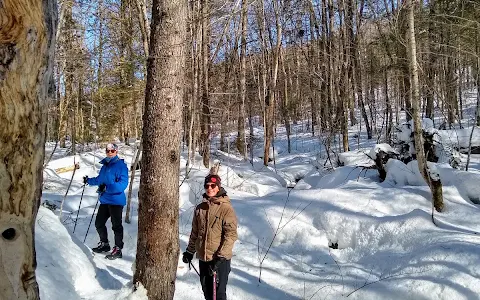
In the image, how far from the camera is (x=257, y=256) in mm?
6152

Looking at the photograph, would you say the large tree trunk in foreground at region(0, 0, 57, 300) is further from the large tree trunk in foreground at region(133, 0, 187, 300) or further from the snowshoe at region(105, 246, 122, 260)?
the snowshoe at region(105, 246, 122, 260)

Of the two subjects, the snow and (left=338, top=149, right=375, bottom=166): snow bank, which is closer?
the snow

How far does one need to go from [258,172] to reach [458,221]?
7.77 metres

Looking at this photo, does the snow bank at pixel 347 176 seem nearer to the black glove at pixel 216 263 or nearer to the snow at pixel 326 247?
the snow at pixel 326 247

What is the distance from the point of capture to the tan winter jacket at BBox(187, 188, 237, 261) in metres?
4.00

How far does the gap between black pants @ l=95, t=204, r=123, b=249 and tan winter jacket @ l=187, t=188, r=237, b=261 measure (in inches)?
77.8

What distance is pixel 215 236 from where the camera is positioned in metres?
4.04

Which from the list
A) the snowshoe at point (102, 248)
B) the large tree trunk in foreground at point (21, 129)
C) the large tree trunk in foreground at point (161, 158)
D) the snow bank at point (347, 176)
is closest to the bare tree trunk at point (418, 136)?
the snow bank at point (347, 176)

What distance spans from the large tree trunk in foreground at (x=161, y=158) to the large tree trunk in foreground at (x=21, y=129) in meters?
2.18

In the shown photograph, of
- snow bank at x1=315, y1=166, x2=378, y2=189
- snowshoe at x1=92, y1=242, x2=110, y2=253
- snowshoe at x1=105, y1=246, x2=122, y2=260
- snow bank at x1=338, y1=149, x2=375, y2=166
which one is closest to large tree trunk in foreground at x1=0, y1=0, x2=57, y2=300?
snowshoe at x1=105, y1=246, x2=122, y2=260

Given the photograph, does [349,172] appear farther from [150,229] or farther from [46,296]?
[46,296]

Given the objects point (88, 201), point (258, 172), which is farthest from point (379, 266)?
point (258, 172)

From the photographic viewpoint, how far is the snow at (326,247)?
4.53 m

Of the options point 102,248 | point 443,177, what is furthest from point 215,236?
point 443,177
